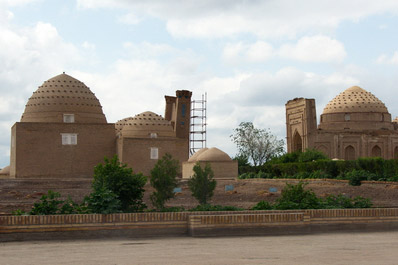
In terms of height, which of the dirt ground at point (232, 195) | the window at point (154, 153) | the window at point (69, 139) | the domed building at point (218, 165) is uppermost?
the window at point (69, 139)

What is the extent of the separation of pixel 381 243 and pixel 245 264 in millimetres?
3239

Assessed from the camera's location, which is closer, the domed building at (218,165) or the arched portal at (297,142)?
the domed building at (218,165)

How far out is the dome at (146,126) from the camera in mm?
Result: 39344

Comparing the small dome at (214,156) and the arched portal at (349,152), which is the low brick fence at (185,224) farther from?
the arched portal at (349,152)

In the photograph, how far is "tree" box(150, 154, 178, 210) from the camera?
12.8m

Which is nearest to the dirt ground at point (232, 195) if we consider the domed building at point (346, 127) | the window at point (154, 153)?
the window at point (154, 153)

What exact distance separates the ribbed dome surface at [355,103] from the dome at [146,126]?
87.7ft

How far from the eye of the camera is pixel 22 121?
1414 inches

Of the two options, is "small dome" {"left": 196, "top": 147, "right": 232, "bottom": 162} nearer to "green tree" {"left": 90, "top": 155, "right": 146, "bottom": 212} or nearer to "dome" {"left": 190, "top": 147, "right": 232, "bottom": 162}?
"dome" {"left": 190, "top": 147, "right": 232, "bottom": 162}

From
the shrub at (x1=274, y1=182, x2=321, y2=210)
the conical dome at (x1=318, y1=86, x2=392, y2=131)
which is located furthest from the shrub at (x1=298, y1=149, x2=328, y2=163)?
the shrub at (x1=274, y1=182, x2=321, y2=210)

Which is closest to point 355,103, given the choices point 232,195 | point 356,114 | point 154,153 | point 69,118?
point 356,114

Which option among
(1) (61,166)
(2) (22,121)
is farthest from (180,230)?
(2) (22,121)

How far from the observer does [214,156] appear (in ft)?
121

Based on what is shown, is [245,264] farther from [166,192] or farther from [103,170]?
[166,192]
